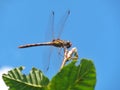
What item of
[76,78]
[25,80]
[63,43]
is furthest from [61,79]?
[63,43]

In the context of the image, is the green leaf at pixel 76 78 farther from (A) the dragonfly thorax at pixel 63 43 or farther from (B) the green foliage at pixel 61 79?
(A) the dragonfly thorax at pixel 63 43

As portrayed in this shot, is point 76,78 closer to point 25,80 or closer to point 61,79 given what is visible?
point 61,79

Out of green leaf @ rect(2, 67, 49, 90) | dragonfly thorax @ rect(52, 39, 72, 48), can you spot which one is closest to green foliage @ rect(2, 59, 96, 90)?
green leaf @ rect(2, 67, 49, 90)

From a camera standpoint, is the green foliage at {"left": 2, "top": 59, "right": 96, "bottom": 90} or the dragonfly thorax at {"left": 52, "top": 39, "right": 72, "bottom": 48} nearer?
the green foliage at {"left": 2, "top": 59, "right": 96, "bottom": 90}

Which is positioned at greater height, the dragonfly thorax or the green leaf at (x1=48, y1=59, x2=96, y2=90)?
the dragonfly thorax

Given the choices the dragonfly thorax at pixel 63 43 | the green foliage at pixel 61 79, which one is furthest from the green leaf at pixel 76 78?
the dragonfly thorax at pixel 63 43

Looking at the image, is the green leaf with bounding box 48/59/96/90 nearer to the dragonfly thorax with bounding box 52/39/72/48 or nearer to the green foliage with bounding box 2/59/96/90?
the green foliage with bounding box 2/59/96/90

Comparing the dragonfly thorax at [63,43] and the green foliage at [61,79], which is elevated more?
the dragonfly thorax at [63,43]

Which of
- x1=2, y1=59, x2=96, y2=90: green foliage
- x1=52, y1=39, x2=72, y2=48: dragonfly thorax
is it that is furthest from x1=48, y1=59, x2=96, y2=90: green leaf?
x1=52, y1=39, x2=72, y2=48: dragonfly thorax
